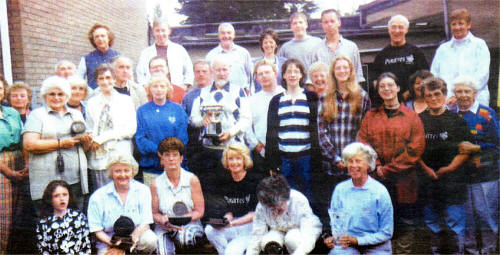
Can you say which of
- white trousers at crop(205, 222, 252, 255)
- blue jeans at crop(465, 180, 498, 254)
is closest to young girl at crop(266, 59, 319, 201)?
white trousers at crop(205, 222, 252, 255)

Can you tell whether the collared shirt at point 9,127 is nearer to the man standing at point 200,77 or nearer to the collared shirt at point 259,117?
the man standing at point 200,77

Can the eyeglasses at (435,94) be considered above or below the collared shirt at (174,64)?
below

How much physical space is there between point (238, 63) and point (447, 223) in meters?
1.68

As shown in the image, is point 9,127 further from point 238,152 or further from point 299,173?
point 299,173

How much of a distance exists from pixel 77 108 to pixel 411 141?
6.57ft

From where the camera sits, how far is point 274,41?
9.25 ft

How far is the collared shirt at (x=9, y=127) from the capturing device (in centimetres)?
238

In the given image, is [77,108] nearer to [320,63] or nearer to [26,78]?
[26,78]

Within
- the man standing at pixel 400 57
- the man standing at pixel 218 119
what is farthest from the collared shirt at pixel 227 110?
the man standing at pixel 400 57

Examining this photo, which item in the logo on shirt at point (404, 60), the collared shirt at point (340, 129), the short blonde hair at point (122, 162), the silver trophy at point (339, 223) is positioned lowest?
the silver trophy at point (339, 223)

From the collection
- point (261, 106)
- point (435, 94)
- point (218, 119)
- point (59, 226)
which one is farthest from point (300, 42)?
point (59, 226)

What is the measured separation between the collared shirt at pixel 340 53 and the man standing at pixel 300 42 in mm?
43

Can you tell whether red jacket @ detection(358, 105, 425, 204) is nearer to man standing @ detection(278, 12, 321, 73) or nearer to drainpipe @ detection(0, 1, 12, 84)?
man standing @ detection(278, 12, 321, 73)

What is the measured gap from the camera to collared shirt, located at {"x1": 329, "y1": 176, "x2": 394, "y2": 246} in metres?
2.11
